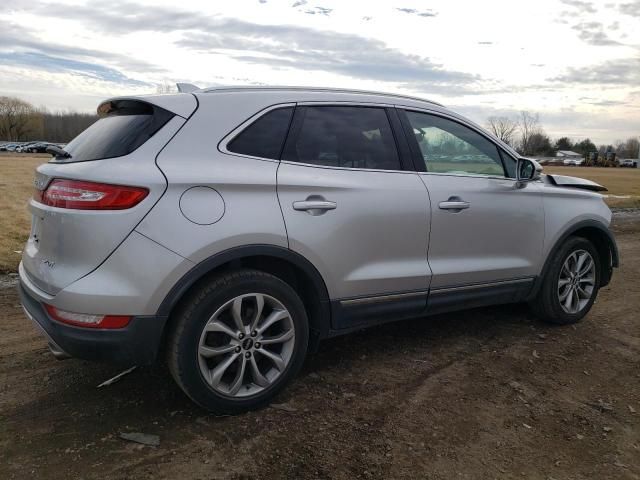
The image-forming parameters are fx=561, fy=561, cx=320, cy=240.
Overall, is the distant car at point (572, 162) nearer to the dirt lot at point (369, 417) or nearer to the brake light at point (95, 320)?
the dirt lot at point (369, 417)

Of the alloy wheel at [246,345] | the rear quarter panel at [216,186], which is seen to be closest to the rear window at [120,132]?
the rear quarter panel at [216,186]

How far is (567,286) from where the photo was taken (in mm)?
4910

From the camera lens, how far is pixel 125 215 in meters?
2.79

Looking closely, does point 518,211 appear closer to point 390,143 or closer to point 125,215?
point 390,143

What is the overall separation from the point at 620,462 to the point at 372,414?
4.27ft

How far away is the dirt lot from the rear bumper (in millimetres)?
459

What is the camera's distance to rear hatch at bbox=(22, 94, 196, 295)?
9.16 feet

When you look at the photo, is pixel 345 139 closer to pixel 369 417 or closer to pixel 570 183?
pixel 369 417

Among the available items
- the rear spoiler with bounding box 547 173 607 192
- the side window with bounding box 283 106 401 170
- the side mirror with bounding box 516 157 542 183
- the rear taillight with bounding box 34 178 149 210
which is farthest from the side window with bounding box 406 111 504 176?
the rear taillight with bounding box 34 178 149 210

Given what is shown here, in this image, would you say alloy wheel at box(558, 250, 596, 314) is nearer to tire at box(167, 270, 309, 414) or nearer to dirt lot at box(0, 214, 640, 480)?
dirt lot at box(0, 214, 640, 480)

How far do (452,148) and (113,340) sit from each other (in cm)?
271

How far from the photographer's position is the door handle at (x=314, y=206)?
3.27 meters

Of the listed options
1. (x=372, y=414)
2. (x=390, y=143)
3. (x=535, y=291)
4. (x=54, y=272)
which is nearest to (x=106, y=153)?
(x=54, y=272)

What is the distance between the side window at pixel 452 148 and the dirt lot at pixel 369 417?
1.40m
